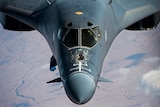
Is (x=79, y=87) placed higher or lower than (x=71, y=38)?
lower

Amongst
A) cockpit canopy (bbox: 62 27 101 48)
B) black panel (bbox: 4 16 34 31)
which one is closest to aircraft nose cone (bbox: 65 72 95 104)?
cockpit canopy (bbox: 62 27 101 48)

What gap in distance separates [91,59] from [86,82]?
0.85 meters

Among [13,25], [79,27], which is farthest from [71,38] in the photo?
[13,25]

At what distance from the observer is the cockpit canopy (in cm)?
915

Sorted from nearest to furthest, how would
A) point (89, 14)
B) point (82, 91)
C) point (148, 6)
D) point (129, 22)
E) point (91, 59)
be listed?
point (82, 91)
point (91, 59)
point (89, 14)
point (129, 22)
point (148, 6)

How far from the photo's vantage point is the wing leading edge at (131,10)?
40.0ft

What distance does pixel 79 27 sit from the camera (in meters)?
9.27

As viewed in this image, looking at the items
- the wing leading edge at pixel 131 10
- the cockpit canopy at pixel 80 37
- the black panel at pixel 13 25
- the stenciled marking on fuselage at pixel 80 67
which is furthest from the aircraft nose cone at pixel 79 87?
the black panel at pixel 13 25

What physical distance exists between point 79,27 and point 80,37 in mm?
313

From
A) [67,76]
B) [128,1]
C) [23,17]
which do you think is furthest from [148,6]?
[67,76]

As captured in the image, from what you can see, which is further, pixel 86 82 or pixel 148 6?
pixel 148 6

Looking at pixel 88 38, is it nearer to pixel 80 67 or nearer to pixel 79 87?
pixel 80 67

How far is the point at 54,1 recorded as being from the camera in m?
11.7

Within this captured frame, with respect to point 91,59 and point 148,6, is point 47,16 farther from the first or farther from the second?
point 148,6
